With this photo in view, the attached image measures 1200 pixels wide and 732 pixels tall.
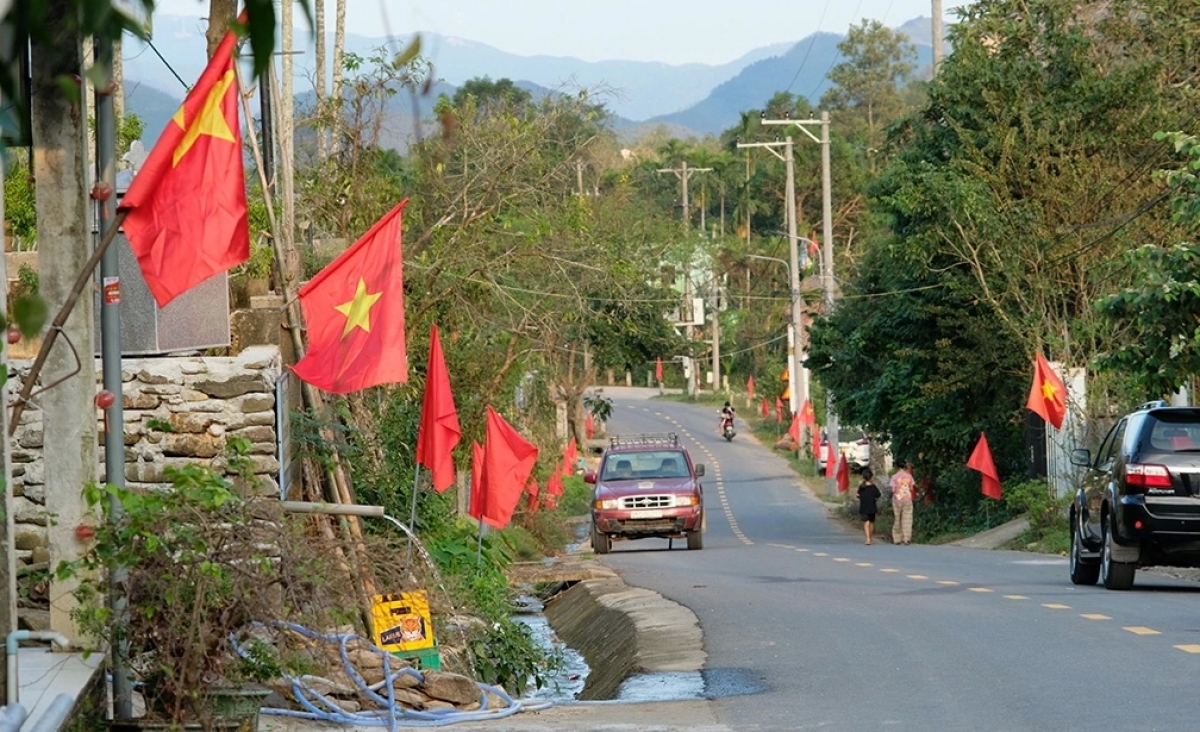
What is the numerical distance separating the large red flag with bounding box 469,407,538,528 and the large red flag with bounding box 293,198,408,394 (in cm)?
722

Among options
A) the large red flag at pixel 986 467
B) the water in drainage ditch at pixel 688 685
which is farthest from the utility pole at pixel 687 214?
the water in drainage ditch at pixel 688 685

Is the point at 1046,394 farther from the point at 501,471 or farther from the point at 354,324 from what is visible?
the point at 354,324

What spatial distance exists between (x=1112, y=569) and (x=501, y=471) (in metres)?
7.08

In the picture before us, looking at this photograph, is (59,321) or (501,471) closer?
(59,321)

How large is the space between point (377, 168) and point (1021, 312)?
17.2m

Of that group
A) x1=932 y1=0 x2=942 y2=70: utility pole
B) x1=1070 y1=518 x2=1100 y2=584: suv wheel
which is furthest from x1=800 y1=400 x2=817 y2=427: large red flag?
x1=1070 y1=518 x2=1100 y2=584: suv wheel

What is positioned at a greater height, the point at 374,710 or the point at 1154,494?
the point at 1154,494

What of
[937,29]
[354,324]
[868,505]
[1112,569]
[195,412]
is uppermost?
[937,29]

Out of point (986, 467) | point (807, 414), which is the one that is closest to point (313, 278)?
point (986, 467)

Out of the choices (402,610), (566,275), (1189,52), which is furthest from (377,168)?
(1189,52)

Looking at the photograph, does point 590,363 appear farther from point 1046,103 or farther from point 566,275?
point 566,275

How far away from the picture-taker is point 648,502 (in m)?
31.6

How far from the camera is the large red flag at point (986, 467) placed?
37375 mm

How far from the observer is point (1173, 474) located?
17.5 meters
